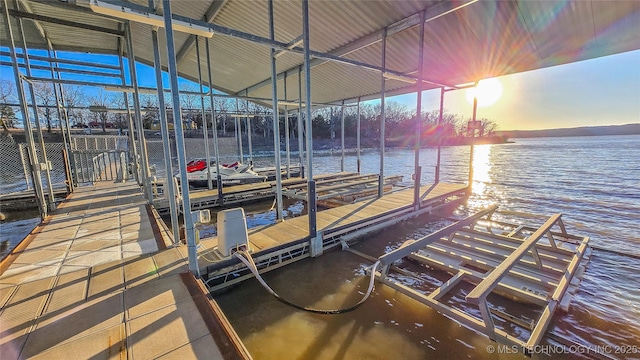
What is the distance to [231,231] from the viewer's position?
11.3ft

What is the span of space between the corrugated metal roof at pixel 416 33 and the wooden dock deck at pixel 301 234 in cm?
312

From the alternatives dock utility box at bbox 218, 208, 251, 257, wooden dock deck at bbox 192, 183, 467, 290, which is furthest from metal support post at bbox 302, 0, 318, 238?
dock utility box at bbox 218, 208, 251, 257

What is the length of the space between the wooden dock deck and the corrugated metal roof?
3.12m

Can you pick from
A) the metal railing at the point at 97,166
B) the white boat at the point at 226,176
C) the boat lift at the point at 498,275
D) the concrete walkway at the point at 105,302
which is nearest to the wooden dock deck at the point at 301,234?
the concrete walkway at the point at 105,302

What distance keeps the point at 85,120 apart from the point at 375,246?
43.1 meters

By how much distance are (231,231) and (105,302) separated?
1.40 metres

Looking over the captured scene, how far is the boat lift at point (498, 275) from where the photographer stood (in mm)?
2650

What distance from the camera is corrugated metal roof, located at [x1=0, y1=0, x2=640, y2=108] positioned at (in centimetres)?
452

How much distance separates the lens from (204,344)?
1.86 m

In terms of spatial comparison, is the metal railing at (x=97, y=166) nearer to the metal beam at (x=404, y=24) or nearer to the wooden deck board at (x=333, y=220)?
the wooden deck board at (x=333, y=220)

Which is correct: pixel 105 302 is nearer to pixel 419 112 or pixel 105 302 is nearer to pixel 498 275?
pixel 498 275

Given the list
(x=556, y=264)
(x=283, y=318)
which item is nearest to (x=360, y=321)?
(x=283, y=318)

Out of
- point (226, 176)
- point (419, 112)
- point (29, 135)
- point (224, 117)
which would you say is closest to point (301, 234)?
point (419, 112)

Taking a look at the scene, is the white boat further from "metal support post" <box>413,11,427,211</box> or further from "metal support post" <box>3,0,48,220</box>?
"metal support post" <box>413,11,427,211</box>
